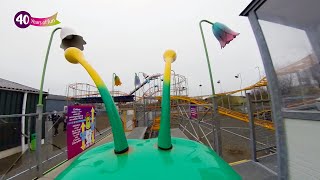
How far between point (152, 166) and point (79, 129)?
5693mm

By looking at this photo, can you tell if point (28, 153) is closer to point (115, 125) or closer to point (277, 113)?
point (115, 125)

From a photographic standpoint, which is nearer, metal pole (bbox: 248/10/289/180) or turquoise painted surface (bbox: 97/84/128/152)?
turquoise painted surface (bbox: 97/84/128/152)

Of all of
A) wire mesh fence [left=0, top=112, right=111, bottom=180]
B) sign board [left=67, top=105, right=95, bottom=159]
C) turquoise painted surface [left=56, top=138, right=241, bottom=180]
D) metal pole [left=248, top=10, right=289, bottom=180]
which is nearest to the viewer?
turquoise painted surface [left=56, top=138, right=241, bottom=180]

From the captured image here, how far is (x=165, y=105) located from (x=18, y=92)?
1083 cm

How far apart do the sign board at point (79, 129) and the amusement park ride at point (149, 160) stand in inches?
180

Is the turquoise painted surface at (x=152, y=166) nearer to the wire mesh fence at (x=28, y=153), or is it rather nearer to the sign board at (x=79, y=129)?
the wire mesh fence at (x=28, y=153)

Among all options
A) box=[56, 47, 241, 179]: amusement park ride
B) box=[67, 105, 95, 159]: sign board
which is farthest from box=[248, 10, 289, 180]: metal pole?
box=[67, 105, 95, 159]: sign board

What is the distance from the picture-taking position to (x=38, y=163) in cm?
470

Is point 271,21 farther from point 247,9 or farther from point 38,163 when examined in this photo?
point 38,163

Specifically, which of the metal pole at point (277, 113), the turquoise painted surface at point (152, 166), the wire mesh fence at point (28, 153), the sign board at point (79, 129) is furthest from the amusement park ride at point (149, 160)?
the sign board at point (79, 129)

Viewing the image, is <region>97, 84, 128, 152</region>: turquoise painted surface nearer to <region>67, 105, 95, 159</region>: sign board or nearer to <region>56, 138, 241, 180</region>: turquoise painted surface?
<region>56, 138, 241, 180</region>: turquoise painted surface

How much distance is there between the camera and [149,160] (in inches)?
49.1

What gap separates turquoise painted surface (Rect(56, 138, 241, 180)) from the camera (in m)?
1.11

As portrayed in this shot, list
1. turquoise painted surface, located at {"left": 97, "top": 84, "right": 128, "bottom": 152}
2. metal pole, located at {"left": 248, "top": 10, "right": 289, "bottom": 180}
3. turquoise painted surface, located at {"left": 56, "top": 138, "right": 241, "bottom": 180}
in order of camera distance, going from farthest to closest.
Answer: metal pole, located at {"left": 248, "top": 10, "right": 289, "bottom": 180}
turquoise painted surface, located at {"left": 97, "top": 84, "right": 128, "bottom": 152}
turquoise painted surface, located at {"left": 56, "top": 138, "right": 241, "bottom": 180}
